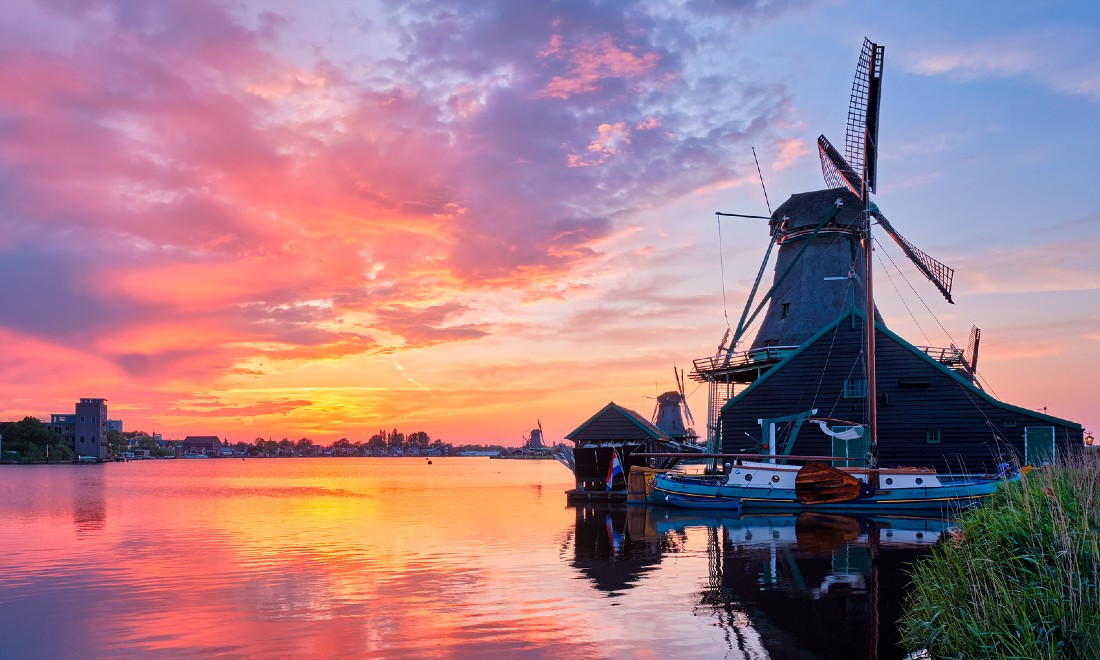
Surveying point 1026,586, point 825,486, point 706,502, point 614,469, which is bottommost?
point 706,502

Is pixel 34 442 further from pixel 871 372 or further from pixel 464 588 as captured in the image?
pixel 464 588

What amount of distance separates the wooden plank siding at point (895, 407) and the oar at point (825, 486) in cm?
564

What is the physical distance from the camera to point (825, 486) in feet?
129

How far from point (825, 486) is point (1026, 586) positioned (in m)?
29.8

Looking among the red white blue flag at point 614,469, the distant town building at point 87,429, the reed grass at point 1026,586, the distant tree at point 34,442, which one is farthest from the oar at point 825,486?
the distant town building at point 87,429

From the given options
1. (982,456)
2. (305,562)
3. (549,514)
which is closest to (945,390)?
(982,456)

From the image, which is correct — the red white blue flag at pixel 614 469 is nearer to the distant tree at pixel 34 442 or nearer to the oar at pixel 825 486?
the oar at pixel 825 486

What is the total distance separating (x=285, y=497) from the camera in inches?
2719

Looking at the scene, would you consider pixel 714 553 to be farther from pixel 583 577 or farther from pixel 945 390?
pixel 945 390

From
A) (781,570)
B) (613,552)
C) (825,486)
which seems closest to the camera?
(781,570)

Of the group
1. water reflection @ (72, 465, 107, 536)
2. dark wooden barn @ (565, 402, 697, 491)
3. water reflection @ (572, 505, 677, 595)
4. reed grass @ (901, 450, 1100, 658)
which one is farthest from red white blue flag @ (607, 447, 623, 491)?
reed grass @ (901, 450, 1100, 658)

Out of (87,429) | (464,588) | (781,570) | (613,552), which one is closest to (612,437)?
(613,552)

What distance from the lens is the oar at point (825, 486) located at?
38750 millimetres

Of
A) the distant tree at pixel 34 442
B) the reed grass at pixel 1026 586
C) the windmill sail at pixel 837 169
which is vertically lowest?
the distant tree at pixel 34 442
